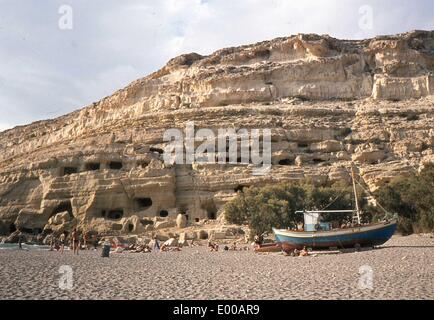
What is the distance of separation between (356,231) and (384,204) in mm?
12415

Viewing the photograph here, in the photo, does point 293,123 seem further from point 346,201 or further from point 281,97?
point 346,201

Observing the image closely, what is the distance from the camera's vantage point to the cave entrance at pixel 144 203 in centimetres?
4034

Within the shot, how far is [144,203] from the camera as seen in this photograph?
1615 inches

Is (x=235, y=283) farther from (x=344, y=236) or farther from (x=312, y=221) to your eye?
(x=312, y=221)

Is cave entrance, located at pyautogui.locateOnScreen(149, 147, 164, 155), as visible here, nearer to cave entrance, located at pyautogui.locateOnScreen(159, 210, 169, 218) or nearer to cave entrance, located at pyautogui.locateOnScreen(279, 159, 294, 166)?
cave entrance, located at pyautogui.locateOnScreen(159, 210, 169, 218)

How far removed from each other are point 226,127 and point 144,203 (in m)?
11.9

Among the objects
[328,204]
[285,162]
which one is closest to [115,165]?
[285,162]

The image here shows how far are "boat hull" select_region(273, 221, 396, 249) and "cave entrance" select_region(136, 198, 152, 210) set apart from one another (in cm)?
2216

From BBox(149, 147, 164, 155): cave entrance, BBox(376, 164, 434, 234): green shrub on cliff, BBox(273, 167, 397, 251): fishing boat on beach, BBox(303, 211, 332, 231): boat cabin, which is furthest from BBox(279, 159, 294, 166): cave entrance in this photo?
BBox(273, 167, 397, 251): fishing boat on beach

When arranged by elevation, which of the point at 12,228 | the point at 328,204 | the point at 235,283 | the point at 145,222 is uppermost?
the point at 328,204

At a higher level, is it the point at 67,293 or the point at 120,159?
the point at 120,159

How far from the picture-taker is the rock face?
126ft

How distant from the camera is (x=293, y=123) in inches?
1747
